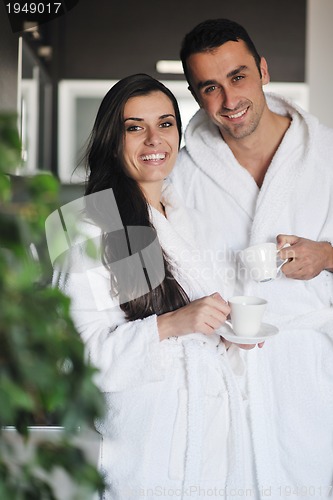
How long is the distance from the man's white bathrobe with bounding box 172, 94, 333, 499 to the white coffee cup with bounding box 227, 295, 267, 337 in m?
0.25

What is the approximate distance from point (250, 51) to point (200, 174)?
35 centimetres

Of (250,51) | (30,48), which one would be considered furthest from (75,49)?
(250,51)

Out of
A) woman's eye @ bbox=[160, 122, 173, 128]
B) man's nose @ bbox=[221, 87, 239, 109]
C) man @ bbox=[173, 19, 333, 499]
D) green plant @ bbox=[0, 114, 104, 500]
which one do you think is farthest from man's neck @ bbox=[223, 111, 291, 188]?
green plant @ bbox=[0, 114, 104, 500]

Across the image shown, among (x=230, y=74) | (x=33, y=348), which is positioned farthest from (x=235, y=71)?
(x=33, y=348)

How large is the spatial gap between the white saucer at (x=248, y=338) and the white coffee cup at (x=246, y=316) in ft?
0.04

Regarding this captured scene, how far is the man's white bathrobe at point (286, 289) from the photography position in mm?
1689

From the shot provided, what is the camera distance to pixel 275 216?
5.89ft

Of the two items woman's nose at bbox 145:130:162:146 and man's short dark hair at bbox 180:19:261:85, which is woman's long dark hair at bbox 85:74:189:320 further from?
man's short dark hair at bbox 180:19:261:85

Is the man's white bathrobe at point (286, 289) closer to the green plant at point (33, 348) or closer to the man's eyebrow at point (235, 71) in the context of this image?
the man's eyebrow at point (235, 71)

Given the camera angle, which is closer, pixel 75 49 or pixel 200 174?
pixel 200 174

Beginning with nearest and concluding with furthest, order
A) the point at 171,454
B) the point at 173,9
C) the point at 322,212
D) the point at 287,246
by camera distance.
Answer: the point at 171,454 → the point at 287,246 → the point at 322,212 → the point at 173,9

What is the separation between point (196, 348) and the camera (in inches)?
62.0

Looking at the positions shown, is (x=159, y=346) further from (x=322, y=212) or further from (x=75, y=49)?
(x=75, y=49)

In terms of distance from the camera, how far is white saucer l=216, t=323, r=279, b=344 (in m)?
1.46
